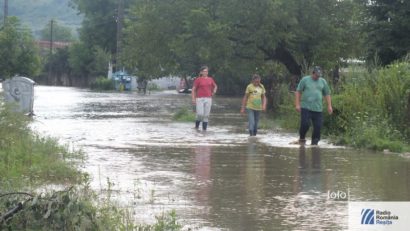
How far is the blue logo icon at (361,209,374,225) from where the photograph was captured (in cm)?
783

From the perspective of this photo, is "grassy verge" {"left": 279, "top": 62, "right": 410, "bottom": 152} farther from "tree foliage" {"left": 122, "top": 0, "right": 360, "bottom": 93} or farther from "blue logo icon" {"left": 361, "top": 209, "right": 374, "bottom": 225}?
"tree foliage" {"left": 122, "top": 0, "right": 360, "bottom": 93}

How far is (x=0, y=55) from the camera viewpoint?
99.6 feet

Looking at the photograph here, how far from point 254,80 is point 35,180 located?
9.17 meters

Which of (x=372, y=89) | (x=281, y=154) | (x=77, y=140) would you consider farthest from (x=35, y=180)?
(x=372, y=89)

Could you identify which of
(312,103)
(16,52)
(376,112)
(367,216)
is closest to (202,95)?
(312,103)

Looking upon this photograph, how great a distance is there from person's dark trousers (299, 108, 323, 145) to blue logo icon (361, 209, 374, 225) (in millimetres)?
7181

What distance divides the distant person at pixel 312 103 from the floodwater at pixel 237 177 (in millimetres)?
413

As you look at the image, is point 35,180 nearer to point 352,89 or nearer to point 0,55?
point 352,89

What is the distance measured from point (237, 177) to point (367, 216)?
3091mm

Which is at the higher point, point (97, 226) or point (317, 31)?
point (317, 31)

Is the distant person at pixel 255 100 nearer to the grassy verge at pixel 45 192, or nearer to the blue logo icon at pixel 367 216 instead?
the grassy verge at pixel 45 192

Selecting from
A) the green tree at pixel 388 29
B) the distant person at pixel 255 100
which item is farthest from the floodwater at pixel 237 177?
the green tree at pixel 388 29

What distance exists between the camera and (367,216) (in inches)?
317

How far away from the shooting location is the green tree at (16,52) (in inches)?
1217
